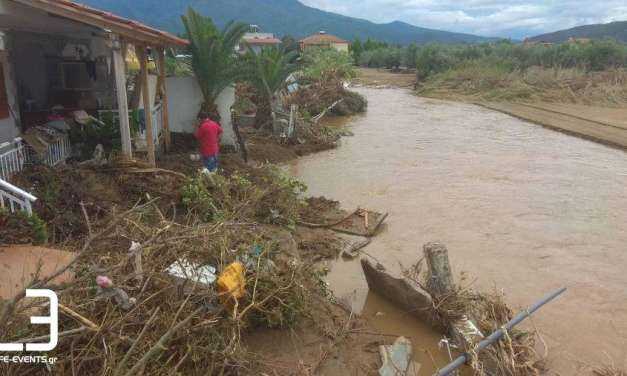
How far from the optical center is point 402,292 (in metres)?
5.91

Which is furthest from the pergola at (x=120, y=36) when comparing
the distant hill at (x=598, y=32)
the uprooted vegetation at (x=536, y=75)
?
the distant hill at (x=598, y=32)

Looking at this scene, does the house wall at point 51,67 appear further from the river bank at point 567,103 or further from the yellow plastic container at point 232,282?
the river bank at point 567,103

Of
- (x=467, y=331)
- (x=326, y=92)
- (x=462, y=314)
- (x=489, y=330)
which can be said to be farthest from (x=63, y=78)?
(x=326, y=92)

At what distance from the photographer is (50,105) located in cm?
1012

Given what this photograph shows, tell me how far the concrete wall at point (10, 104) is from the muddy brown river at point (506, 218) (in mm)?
5734

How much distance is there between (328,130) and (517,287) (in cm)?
1100

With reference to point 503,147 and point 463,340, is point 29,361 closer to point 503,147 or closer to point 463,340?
point 463,340

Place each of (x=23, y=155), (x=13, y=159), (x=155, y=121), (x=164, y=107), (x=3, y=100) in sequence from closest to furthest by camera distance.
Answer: (x=13, y=159) < (x=23, y=155) < (x=3, y=100) < (x=155, y=121) < (x=164, y=107)

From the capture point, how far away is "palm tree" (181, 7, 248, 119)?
12.1 metres

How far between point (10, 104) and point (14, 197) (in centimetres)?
356

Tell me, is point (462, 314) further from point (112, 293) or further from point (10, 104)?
point (10, 104)

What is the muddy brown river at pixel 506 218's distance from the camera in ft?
19.6

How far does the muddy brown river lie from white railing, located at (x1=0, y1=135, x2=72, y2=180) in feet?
15.4

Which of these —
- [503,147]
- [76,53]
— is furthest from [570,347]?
[503,147]
